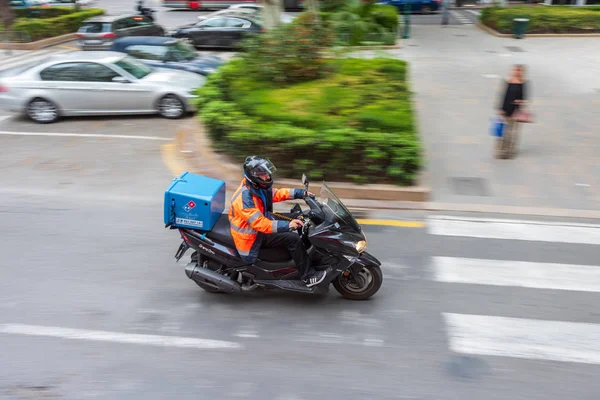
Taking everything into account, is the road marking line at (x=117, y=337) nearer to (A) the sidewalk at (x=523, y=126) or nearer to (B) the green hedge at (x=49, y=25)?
(A) the sidewalk at (x=523, y=126)

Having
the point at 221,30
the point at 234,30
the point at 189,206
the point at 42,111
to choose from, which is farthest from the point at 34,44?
the point at 189,206

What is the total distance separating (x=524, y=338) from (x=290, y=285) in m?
2.36

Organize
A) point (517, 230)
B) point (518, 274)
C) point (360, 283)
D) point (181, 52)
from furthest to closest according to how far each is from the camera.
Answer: point (181, 52) → point (517, 230) → point (518, 274) → point (360, 283)

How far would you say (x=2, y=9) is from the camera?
73.3 ft

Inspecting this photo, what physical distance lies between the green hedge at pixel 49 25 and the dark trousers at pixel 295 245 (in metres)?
22.2

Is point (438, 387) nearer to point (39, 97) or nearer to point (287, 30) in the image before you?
point (287, 30)

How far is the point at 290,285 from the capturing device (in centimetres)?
542

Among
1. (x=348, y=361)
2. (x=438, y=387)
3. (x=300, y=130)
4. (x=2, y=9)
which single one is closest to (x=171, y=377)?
(x=348, y=361)

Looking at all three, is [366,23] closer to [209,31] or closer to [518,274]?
[209,31]

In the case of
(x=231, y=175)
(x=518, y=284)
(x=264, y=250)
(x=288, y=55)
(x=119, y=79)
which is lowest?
(x=518, y=284)

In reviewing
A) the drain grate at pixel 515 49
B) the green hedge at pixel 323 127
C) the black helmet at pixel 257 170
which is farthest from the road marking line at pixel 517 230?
the drain grate at pixel 515 49

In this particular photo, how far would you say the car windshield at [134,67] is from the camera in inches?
484

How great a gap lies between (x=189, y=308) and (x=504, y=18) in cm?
2014

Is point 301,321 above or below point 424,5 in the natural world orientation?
A: below
